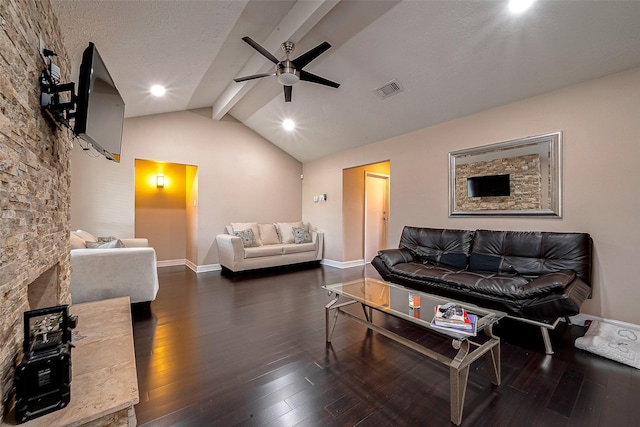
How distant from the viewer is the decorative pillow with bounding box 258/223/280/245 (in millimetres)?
5555

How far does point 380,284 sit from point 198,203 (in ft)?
12.9

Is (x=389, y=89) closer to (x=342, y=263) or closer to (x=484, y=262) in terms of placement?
(x=484, y=262)

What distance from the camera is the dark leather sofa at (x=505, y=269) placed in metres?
2.17

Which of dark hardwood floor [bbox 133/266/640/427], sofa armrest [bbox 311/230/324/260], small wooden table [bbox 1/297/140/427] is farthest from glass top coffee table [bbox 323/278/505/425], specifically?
sofa armrest [bbox 311/230/324/260]

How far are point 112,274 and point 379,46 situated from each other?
12.4 feet

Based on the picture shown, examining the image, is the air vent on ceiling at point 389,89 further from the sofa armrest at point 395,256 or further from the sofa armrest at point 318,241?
the sofa armrest at point 318,241

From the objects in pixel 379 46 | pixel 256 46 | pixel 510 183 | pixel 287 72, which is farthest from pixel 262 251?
pixel 510 183

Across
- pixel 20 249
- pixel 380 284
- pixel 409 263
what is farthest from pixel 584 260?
pixel 20 249

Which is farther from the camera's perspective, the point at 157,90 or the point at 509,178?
the point at 157,90

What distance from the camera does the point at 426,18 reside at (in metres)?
2.50

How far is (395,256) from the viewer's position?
11.5 ft

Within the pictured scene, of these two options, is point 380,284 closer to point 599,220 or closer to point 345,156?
point 599,220

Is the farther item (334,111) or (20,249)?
(334,111)

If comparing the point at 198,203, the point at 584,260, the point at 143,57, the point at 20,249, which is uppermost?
the point at 143,57
